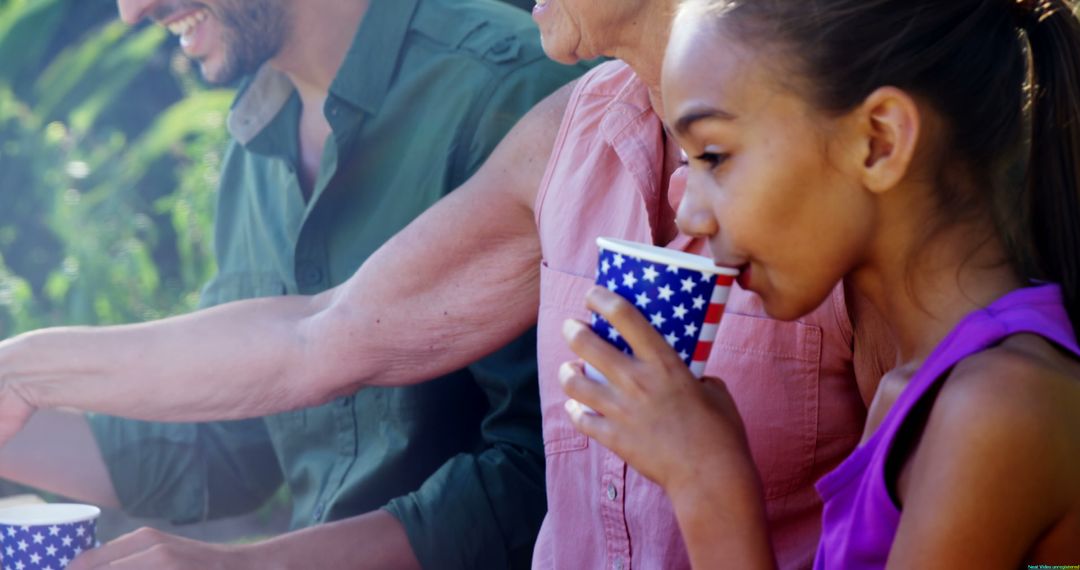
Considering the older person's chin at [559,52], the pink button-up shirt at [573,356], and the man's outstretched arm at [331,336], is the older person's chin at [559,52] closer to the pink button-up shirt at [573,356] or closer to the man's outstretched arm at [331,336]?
the pink button-up shirt at [573,356]

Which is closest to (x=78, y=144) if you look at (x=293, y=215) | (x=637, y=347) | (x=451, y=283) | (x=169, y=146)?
(x=169, y=146)

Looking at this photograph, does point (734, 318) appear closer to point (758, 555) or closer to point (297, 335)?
point (758, 555)

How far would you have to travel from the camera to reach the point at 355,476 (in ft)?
8.27

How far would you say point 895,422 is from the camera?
4.14 ft

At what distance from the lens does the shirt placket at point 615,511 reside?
1.72 m

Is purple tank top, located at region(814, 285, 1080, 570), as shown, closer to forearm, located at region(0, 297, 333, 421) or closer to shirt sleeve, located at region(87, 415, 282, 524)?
forearm, located at region(0, 297, 333, 421)

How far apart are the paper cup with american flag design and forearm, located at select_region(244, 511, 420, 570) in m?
0.94

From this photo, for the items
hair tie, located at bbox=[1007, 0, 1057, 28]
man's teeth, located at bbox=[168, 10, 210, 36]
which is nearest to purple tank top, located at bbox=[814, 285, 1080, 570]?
hair tie, located at bbox=[1007, 0, 1057, 28]

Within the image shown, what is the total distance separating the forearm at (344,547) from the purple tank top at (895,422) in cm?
100

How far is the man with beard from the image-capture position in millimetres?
2320

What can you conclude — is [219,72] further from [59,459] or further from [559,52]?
[559,52]

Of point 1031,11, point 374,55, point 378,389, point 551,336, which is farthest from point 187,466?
point 1031,11

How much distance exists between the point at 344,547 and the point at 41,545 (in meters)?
0.54

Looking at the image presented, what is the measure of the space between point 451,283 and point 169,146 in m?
2.94
